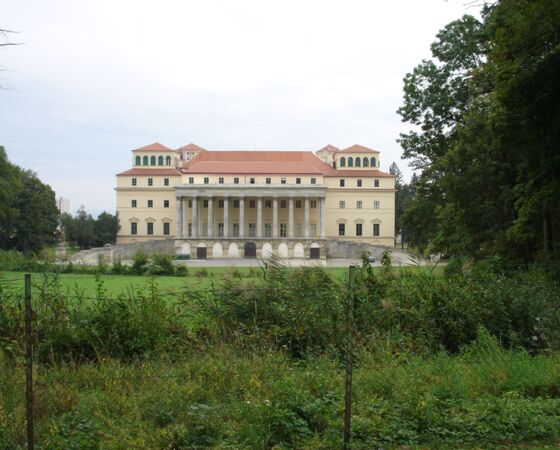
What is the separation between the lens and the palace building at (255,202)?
76788mm

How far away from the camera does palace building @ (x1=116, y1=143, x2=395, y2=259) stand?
252 ft

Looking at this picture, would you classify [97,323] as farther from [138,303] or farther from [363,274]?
[363,274]

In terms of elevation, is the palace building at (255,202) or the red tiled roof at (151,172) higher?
the red tiled roof at (151,172)

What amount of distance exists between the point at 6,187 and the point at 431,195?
145 ft

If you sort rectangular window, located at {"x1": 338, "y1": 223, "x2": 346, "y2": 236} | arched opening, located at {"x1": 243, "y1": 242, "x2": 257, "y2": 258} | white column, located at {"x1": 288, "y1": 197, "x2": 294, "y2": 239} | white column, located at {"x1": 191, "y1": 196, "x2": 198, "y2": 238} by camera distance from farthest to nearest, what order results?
1. rectangular window, located at {"x1": 338, "y1": 223, "x2": 346, "y2": 236}
2. white column, located at {"x1": 288, "y1": 197, "x2": 294, "y2": 239}
3. white column, located at {"x1": 191, "y1": 196, "x2": 198, "y2": 238}
4. arched opening, located at {"x1": 243, "y1": 242, "x2": 257, "y2": 258}

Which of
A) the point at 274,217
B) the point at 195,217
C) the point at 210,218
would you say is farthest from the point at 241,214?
the point at 195,217

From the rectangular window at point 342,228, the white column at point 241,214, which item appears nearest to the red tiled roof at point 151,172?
the white column at point 241,214

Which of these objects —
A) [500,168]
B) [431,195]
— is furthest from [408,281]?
[431,195]

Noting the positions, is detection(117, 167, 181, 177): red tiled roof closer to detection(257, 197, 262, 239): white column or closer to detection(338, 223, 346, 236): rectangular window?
detection(257, 197, 262, 239): white column

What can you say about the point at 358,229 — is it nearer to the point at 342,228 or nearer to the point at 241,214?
the point at 342,228

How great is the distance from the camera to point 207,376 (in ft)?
23.1

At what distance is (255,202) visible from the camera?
3312 inches

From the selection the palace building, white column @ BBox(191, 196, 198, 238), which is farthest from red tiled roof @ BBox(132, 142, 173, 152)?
white column @ BBox(191, 196, 198, 238)

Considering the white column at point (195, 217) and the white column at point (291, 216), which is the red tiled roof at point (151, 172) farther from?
the white column at point (291, 216)
